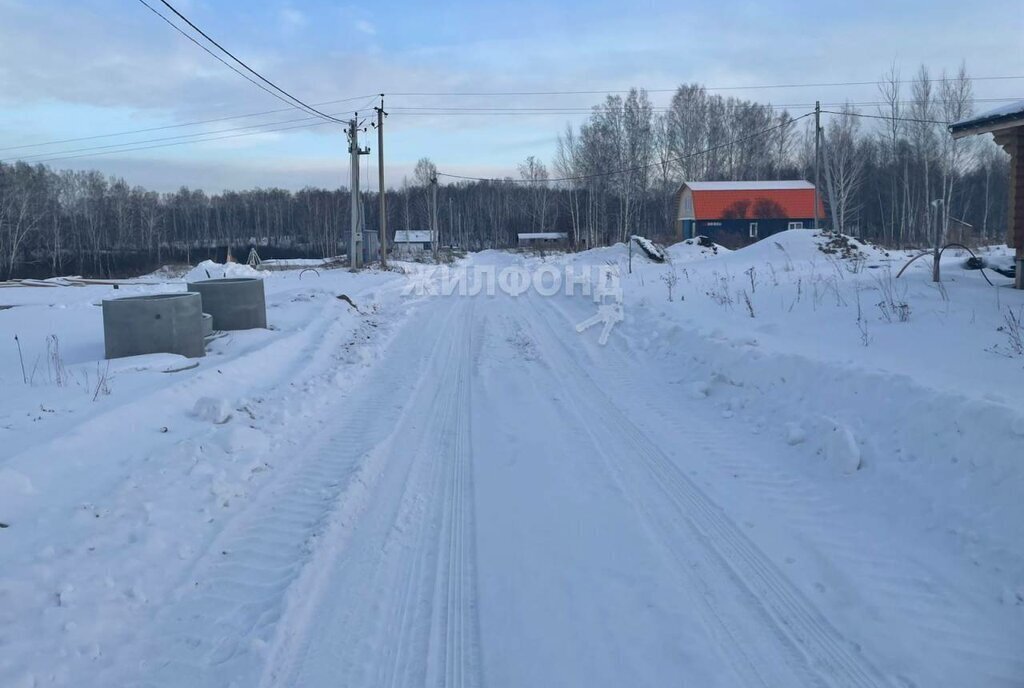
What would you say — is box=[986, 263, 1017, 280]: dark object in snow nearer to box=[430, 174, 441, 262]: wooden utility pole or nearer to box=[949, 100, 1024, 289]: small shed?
box=[949, 100, 1024, 289]: small shed

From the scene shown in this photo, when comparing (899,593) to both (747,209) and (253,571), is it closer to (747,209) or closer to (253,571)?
(253,571)

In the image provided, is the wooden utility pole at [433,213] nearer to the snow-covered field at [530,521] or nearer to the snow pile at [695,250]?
the snow pile at [695,250]

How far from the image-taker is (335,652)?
3.70m

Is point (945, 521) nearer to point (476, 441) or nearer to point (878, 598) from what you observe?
point (878, 598)

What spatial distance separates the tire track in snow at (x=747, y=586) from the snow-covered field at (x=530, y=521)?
0.07 ft

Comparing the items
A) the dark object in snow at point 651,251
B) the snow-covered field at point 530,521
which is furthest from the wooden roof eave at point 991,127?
the dark object in snow at point 651,251

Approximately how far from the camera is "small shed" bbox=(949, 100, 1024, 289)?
43.3 feet

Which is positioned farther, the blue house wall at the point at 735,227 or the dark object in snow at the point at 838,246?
the blue house wall at the point at 735,227

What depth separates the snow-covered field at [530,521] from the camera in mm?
3656

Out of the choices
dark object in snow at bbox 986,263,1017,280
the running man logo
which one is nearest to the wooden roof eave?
dark object in snow at bbox 986,263,1017,280

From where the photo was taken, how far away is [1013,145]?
13992mm

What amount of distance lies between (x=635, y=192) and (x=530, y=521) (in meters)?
65.6

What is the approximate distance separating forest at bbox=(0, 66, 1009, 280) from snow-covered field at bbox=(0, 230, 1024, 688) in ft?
121

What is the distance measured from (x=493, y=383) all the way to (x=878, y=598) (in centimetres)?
645
